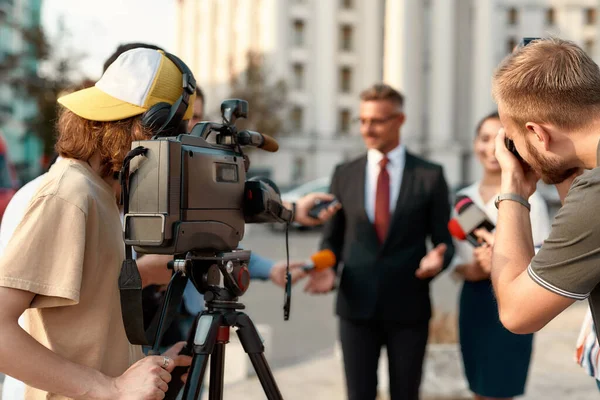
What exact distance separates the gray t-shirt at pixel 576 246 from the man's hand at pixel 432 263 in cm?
179

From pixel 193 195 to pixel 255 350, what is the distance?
1.78 ft

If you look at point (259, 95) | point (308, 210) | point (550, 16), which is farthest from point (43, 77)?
point (550, 16)


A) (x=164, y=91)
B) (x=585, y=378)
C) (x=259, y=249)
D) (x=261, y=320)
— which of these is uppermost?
(x=164, y=91)

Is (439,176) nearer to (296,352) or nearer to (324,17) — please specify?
(296,352)

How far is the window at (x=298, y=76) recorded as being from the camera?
4866 cm

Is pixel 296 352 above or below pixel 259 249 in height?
above

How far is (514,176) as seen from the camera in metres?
1.90

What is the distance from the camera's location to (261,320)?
8023 millimetres

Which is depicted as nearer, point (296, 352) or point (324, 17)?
point (296, 352)

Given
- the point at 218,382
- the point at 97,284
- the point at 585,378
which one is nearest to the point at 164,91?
the point at 97,284

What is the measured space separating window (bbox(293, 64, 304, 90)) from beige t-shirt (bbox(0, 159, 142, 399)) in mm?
47371

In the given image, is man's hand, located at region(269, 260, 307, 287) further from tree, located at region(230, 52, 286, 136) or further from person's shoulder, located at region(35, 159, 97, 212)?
tree, located at region(230, 52, 286, 136)

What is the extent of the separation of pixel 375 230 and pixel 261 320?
4.57 meters

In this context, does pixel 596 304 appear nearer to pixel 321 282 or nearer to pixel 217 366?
pixel 217 366
